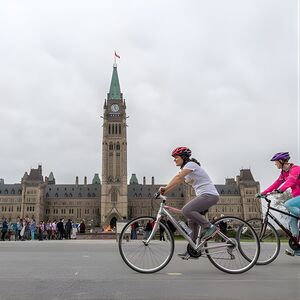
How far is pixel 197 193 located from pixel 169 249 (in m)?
1.02

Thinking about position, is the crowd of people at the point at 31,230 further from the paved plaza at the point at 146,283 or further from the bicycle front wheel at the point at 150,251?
the bicycle front wheel at the point at 150,251

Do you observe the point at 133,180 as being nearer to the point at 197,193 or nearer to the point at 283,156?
the point at 283,156

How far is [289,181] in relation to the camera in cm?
838

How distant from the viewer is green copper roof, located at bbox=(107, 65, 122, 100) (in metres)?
139

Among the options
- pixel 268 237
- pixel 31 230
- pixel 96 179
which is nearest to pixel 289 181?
pixel 268 237

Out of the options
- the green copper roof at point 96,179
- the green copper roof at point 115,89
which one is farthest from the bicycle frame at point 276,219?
the green copper roof at point 96,179

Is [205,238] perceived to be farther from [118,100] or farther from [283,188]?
[118,100]

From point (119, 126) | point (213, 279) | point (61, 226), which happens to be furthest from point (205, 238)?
point (119, 126)

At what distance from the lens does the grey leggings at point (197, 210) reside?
7.02 m

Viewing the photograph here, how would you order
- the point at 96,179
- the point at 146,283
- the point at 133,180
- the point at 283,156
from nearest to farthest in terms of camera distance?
1. the point at 146,283
2. the point at 283,156
3. the point at 133,180
4. the point at 96,179

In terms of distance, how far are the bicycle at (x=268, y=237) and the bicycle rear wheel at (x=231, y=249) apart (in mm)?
798

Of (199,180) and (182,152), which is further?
(182,152)

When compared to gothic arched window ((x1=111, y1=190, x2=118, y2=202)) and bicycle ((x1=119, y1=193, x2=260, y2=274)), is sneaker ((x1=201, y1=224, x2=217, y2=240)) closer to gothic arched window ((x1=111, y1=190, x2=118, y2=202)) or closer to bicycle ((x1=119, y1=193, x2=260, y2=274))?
bicycle ((x1=119, y1=193, x2=260, y2=274))

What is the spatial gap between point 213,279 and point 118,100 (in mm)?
133581
